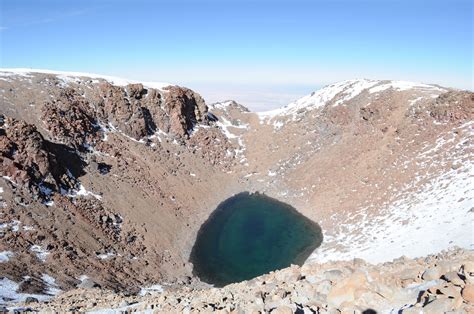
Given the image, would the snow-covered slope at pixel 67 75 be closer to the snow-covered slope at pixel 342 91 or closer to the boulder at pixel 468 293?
the snow-covered slope at pixel 342 91

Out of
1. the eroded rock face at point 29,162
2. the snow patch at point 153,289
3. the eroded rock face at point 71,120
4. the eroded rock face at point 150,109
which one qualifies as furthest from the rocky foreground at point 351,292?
the eroded rock face at point 150,109

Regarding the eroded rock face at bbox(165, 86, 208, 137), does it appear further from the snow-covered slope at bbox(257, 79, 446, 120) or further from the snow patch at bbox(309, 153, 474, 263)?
the snow patch at bbox(309, 153, 474, 263)

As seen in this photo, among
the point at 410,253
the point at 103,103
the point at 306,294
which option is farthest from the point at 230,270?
the point at 103,103

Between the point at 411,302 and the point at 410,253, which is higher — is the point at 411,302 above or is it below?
above

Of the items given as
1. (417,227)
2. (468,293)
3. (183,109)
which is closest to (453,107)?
(417,227)

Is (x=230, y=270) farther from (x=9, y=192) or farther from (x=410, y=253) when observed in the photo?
(x=9, y=192)

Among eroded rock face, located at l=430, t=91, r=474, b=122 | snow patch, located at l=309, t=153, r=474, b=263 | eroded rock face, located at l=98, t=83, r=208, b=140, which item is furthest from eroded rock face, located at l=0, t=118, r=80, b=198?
eroded rock face, located at l=430, t=91, r=474, b=122

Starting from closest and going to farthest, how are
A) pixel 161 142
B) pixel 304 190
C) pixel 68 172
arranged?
1. pixel 68 172
2. pixel 304 190
3. pixel 161 142
